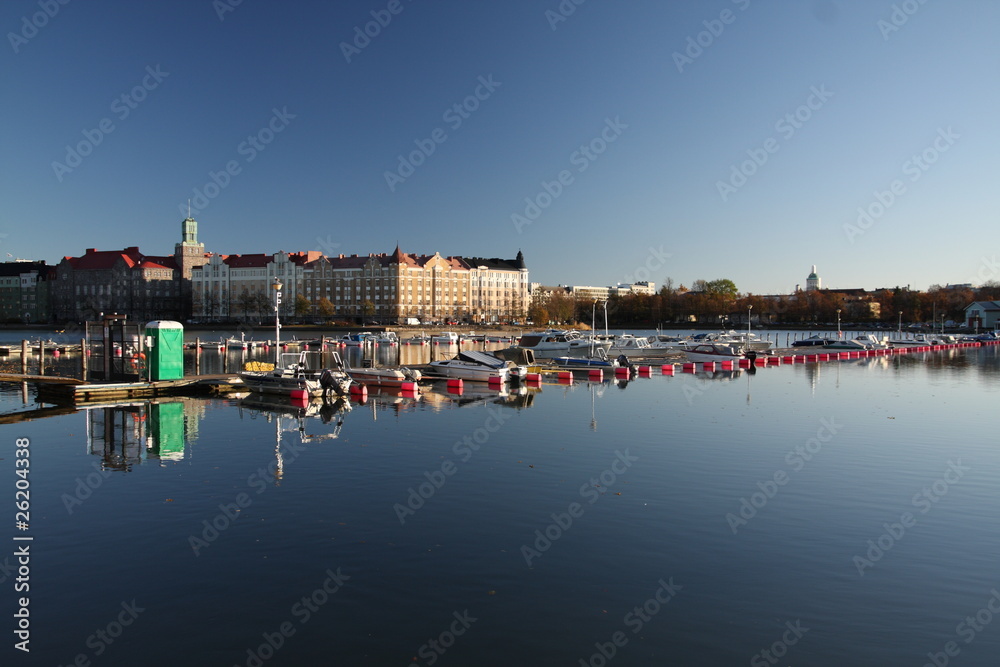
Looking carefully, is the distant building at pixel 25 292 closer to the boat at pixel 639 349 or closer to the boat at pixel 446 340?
the boat at pixel 446 340

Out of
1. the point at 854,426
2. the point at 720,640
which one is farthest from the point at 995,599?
the point at 854,426

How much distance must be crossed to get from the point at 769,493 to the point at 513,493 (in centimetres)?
597

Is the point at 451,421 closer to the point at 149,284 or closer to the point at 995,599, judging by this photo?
the point at 995,599

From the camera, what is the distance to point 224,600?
1040 cm

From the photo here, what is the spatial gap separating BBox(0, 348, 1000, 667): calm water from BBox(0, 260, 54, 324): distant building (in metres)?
181

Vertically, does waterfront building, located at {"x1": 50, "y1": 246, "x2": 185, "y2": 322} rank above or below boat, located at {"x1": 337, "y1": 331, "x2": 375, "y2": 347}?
above

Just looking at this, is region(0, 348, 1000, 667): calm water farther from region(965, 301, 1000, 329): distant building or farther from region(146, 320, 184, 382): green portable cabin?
region(965, 301, 1000, 329): distant building

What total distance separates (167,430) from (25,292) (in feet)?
624

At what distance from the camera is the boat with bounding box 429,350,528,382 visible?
41.6 m

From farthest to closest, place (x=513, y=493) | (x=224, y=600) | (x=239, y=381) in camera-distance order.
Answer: (x=239, y=381), (x=513, y=493), (x=224, y=600)

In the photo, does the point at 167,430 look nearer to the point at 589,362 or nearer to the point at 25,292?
the point at 589,362

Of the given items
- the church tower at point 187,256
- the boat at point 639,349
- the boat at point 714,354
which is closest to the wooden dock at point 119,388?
the boat at point 639,349

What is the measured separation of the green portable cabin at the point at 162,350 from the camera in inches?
1350

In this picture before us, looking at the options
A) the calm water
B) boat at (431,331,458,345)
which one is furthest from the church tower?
the calm water
